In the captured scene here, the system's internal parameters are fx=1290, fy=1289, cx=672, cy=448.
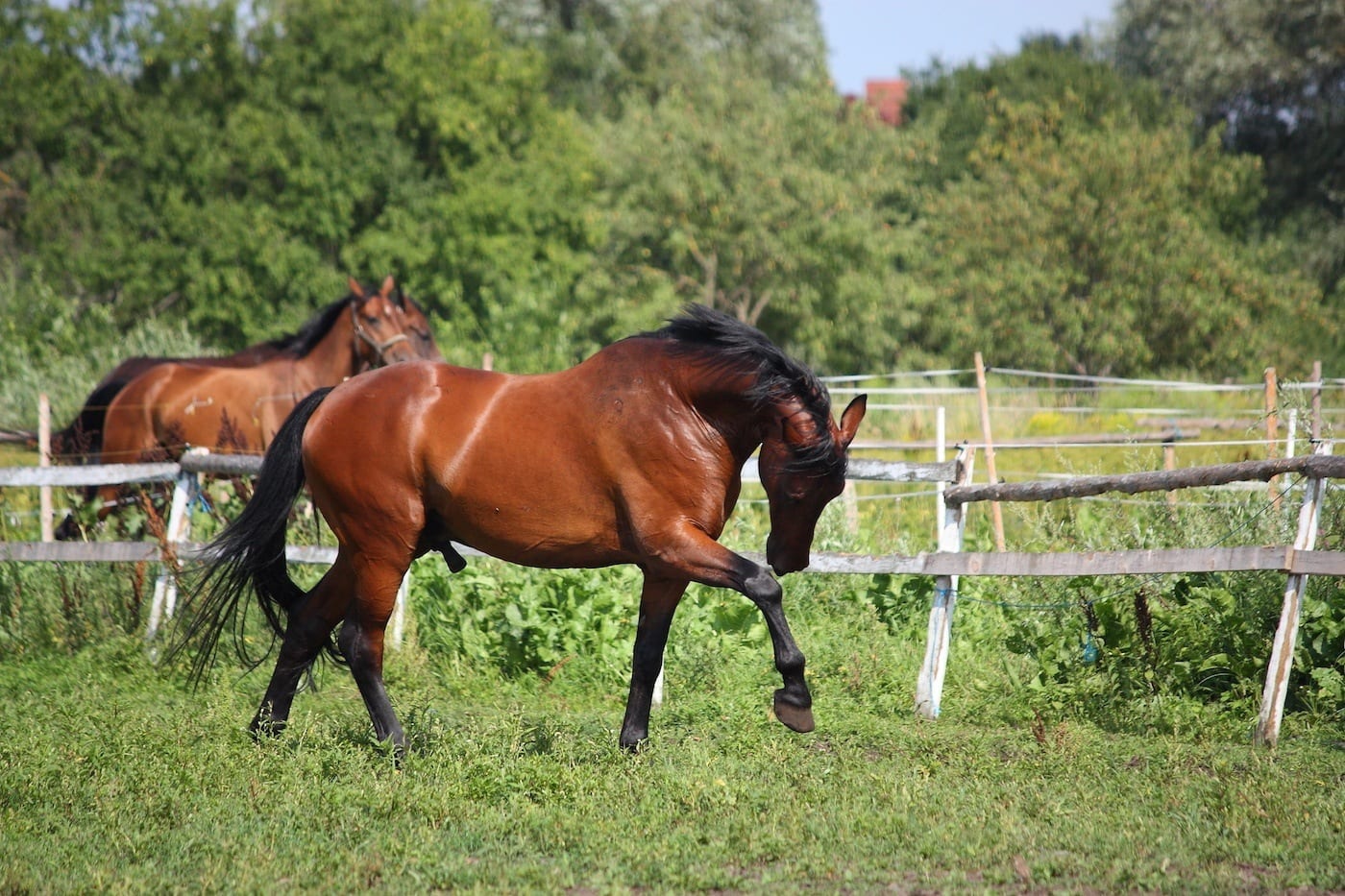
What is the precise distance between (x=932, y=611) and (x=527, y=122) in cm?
2838

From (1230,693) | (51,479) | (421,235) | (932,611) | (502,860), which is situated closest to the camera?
(502,860)

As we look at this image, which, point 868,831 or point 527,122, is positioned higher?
point 527,122

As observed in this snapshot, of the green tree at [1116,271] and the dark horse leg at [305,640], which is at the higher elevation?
the green tree at [1116,271]

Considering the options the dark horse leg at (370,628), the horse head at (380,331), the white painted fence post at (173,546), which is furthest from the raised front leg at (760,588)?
the horse head at (380,331)

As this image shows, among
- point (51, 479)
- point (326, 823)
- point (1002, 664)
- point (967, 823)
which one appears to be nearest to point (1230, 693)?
point (1002, 664)

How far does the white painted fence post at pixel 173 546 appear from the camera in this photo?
8406 mm

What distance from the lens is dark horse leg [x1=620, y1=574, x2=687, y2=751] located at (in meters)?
5.71

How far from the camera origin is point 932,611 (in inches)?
274

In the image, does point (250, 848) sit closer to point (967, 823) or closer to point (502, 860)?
point (502, 860)

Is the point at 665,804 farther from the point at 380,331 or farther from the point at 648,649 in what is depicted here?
the point at 380,331

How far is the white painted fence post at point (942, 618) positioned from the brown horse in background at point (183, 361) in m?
6.18

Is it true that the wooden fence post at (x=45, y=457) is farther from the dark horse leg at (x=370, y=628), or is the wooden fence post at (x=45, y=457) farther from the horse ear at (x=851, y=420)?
the horse ear at (x=851, y=420)

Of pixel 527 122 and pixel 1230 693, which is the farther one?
pixel 527 122

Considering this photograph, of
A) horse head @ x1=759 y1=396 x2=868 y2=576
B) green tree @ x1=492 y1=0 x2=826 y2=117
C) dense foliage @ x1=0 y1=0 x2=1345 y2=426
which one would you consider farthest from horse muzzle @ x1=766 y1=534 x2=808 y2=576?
green tree @ x1=492 y1=0 x2=826 y2=117
